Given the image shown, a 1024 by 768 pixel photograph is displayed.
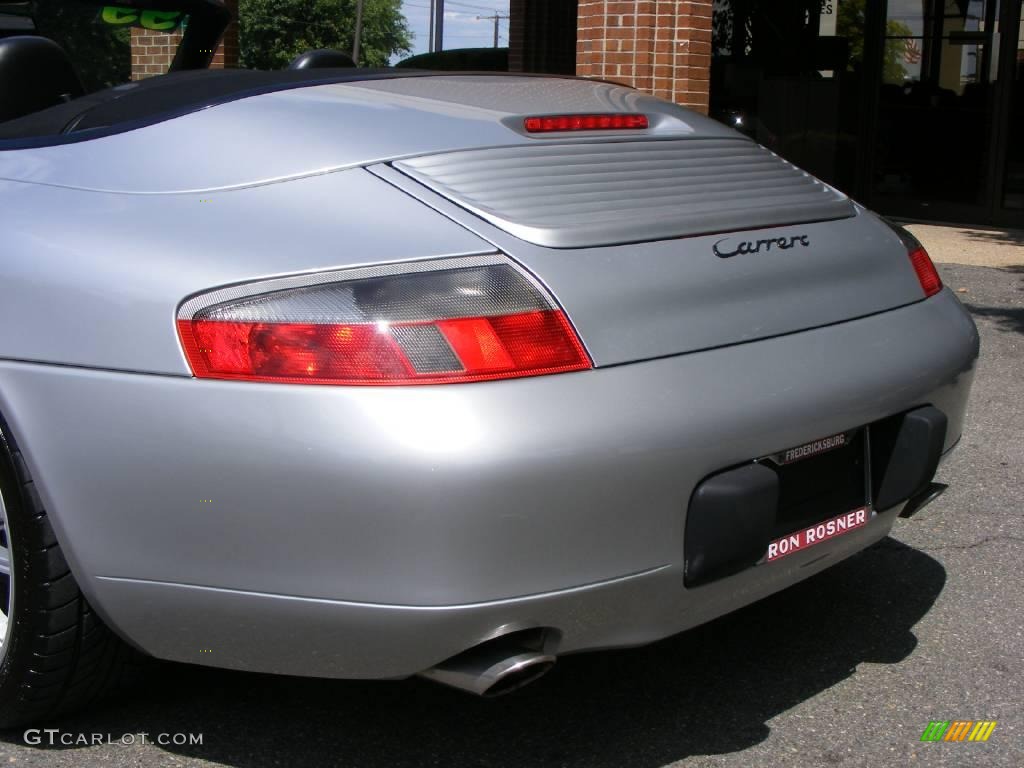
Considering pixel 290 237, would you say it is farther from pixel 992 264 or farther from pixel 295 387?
pixel 992 264

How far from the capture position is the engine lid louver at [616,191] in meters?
2.45

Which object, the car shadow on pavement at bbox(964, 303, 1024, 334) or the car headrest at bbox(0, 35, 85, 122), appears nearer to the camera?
the car headrest at bbox(0, 35, 85, 122)

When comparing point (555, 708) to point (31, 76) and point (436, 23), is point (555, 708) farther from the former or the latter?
point (436, 23)

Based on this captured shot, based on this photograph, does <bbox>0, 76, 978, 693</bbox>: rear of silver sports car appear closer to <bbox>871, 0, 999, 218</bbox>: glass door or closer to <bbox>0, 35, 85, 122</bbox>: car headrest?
<bbox>0, 35, 85, 122</bbox>: car headrest

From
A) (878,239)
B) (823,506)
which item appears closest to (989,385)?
(878,239)

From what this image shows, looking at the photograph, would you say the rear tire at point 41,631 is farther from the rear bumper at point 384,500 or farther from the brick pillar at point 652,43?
the brick pillar at point 652,43

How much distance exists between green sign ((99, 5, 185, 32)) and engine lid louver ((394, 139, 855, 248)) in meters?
2.02

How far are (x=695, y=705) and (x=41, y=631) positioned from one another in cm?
137

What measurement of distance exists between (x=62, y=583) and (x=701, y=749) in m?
1.31

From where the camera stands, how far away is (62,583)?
2461mm

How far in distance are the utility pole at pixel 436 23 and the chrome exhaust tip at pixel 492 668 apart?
121 feet

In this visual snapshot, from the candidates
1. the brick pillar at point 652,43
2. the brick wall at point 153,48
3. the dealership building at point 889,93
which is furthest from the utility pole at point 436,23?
the brick wall at point 153,48

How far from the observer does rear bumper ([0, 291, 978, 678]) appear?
214 cm

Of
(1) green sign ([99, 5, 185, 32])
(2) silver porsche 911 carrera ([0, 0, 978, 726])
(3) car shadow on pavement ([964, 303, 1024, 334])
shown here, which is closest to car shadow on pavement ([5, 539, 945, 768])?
(2) silver porsche 911 carrera ([0, 0, 978, 726])
